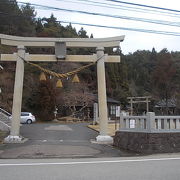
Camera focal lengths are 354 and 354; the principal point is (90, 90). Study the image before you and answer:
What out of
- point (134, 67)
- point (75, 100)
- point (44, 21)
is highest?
point (44, 21)

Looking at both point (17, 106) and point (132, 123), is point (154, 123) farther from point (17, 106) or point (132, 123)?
point (17, 106)

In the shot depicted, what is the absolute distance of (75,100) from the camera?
54688 millimetres

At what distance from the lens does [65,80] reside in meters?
57.8

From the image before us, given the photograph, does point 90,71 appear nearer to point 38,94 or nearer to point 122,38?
point 38,94

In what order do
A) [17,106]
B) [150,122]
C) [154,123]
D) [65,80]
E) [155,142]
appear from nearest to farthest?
1. [155,142]
2. [150,122]
3. [154,123]
4. [17,106]
5. [65,80]

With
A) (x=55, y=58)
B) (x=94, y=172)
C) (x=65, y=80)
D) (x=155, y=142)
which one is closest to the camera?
(x=94, y=172)

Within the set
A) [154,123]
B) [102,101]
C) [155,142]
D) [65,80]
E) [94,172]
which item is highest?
[65,80]

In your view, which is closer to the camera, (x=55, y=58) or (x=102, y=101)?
(x=102, y=101)

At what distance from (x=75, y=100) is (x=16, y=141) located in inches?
1297

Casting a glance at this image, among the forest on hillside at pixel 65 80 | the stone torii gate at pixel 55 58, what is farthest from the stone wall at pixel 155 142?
the forest on hillside at pixel 65 80

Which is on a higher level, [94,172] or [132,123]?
[132,123]

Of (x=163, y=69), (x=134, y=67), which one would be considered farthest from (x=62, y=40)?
(x=134, y=67)

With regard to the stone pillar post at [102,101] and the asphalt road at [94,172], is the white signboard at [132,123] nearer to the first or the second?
the stone pillar post at [102,101]

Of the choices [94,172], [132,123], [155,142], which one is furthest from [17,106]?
[94,172]
